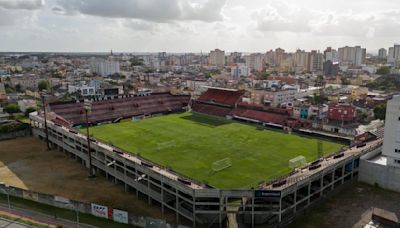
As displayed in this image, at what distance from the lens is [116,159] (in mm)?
Answer: 44250

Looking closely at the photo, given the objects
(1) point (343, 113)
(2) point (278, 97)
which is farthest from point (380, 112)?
(2) point (278, 97)

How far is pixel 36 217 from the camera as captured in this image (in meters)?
34.1

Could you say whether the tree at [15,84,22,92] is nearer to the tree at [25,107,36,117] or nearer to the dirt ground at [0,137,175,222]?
the tree at [25,107,36,117]

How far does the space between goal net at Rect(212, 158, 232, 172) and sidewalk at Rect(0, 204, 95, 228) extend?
68.3 feet

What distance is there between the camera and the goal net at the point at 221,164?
4812 cm

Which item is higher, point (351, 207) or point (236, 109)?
point (236, 109)

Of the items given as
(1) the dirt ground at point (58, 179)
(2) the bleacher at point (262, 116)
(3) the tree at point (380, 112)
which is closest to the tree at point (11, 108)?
(1) the dirt ground at point (58, 179)

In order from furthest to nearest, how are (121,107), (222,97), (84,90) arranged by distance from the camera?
(84,90)
(222,97)
(121,107)

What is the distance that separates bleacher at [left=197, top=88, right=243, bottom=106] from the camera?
88062 millimetres

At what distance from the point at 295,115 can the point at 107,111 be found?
4701 centimetres

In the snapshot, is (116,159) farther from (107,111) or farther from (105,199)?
(107,111)

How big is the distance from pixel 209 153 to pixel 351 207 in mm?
24805

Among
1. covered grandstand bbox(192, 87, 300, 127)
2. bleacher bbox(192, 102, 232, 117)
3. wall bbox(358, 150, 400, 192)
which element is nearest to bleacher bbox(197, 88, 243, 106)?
covered grandstand bbox(192, 87, 300, 127)

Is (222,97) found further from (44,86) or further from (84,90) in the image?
(44,86)
